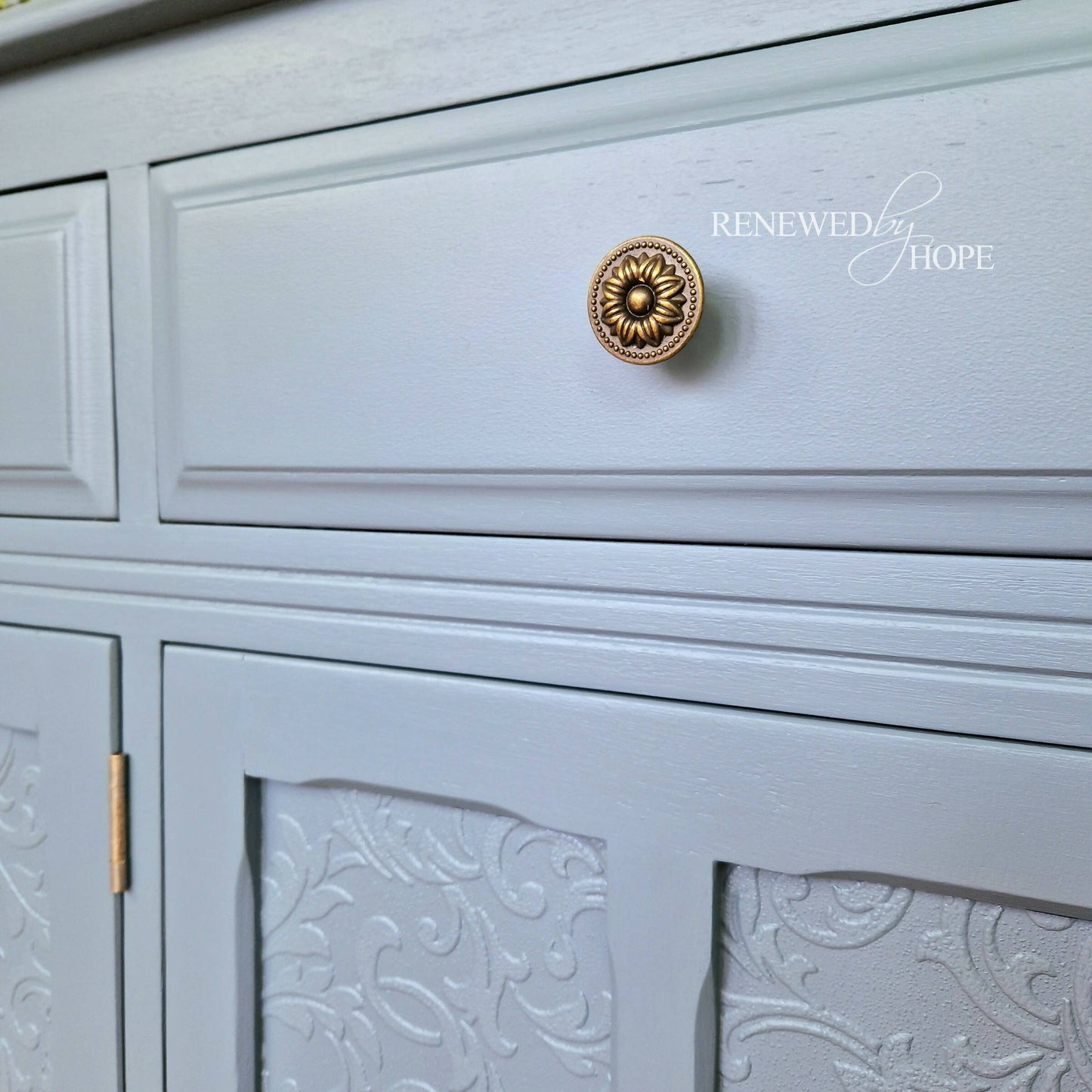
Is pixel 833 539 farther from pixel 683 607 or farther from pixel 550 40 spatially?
pixel 550 40

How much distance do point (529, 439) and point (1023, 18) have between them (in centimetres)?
21

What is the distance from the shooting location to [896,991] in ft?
1.04

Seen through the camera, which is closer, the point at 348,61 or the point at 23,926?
the point at 348,61

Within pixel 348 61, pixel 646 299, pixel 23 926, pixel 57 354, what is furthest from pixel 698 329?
pixel 23 926

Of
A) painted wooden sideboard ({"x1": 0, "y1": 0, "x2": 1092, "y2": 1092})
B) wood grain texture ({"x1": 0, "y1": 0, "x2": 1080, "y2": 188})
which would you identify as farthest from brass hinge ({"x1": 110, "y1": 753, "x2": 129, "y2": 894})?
wood grain texture ({"x1": 0, "y1": 0, "x2": 1080, "y2": 188})

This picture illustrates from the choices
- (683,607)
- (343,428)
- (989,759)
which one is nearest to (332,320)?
(343,428)

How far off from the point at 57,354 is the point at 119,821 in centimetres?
25

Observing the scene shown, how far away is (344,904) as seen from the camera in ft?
1.39

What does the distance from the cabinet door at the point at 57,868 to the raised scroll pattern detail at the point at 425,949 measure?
0.35 feet

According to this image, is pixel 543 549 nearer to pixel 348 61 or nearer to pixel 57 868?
pixel 348 61

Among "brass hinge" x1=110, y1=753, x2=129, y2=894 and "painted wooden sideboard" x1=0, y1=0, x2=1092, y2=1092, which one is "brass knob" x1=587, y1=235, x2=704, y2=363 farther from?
"brass hinge" x1=110, y1=753, x2=129, y2=894

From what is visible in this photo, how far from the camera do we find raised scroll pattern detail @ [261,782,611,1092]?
1.22ft

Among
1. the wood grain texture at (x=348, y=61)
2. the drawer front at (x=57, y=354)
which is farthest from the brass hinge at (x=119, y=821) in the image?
the wood grain texture at (x=348, y=61)

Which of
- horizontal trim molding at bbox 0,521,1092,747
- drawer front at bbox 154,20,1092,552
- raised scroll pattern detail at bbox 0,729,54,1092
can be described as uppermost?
drawer front at bbox 154,20,1092,552
